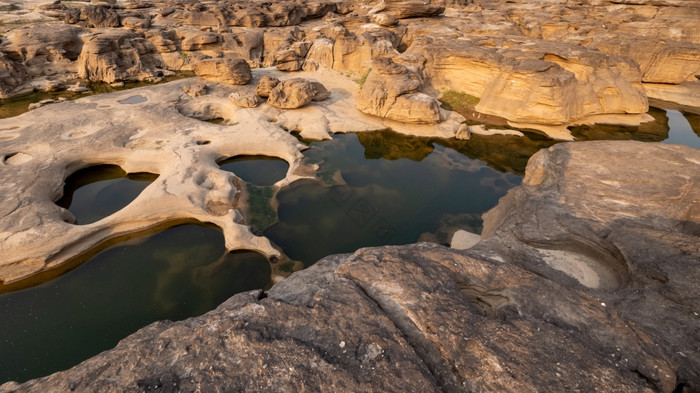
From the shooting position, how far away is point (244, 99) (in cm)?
1680

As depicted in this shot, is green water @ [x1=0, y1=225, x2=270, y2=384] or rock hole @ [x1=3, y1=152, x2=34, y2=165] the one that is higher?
rock hole @ [x1=3, y1=152, x2=34, y2=165]

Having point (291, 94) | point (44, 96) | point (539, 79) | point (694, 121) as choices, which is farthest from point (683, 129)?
point (44, 96)

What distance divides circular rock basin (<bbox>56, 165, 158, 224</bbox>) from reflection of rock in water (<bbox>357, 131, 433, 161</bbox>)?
28.6ft

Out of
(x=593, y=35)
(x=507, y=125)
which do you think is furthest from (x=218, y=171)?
(x=593, y=35)

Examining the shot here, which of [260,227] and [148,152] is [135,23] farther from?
[260,227]

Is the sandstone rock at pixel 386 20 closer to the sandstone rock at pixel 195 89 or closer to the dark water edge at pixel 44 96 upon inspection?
the sandstone rock at pixel 195 89

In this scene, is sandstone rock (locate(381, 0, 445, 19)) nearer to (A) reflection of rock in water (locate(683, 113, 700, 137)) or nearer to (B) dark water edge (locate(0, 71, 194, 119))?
(B) dark water edge (locate(0, 71, 194, 119))

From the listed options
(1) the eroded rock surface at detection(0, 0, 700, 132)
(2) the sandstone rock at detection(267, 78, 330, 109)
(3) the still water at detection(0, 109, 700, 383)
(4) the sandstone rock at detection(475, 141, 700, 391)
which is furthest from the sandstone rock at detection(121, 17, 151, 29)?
Result: (4) the sandstone rock at detection(475, 141, 700, 391)

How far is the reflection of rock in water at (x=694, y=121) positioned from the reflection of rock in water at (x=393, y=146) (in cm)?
1533

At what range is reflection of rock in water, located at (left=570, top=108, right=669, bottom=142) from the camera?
16.6m

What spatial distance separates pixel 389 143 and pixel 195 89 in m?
10.8

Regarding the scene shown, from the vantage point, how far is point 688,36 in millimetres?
24312

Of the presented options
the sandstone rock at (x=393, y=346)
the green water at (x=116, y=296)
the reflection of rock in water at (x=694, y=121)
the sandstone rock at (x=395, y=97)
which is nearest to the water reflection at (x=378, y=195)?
the sandstone rock at (x=395, y=97)

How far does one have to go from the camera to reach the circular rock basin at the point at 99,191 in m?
10.8
